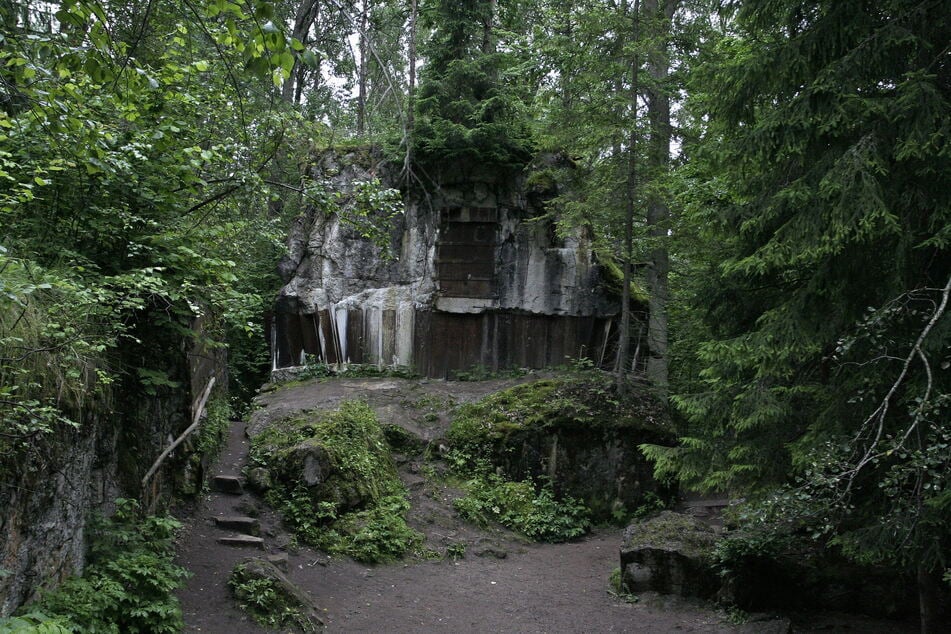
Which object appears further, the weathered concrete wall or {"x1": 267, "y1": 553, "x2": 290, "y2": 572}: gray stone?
{"x1": 267, "y1": 553, "x2": 290, "y2": 572}: gray stone

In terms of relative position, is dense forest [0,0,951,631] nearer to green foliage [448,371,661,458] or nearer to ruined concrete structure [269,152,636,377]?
green foliage [448,371,661,458]

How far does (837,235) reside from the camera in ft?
18.9

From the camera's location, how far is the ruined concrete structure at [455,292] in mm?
17953

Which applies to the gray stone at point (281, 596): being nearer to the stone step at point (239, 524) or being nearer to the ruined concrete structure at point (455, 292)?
the stone step at point (239, 524)

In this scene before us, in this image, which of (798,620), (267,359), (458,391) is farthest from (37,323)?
(267,359)

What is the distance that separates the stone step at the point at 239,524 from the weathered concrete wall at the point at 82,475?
97cm

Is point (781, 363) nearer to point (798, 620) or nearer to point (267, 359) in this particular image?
point (798, 620)

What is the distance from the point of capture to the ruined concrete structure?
17953 millimetres

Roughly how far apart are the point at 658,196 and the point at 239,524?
32.5 ft

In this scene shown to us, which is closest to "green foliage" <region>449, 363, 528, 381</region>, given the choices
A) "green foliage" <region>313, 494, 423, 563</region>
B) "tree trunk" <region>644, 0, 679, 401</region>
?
"tree trunk" <region>644, 0, 679, 401</region>

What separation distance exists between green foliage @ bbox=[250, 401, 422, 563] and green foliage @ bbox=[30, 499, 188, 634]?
11.7 feet

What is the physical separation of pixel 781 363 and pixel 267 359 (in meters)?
16.9

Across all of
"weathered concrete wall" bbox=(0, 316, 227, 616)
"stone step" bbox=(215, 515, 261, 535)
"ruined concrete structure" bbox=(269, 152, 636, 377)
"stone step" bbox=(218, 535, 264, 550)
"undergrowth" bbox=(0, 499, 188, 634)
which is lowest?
"stone step" bbox=(218, 535, 264, 550)

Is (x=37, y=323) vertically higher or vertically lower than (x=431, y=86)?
lower
